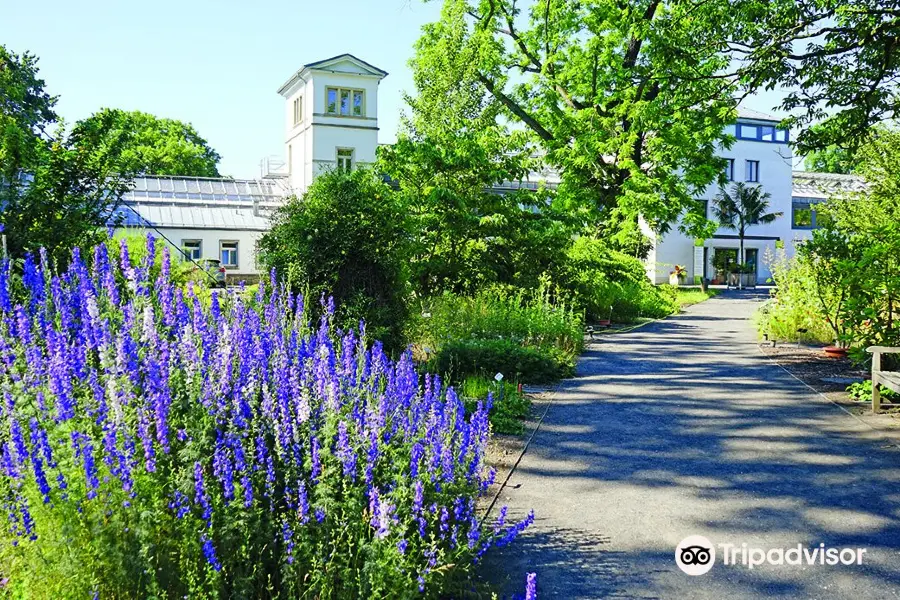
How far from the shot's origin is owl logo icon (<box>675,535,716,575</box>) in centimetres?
409

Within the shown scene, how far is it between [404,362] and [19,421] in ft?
7.13

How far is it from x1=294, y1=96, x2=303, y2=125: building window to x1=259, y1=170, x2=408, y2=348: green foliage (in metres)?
38.9

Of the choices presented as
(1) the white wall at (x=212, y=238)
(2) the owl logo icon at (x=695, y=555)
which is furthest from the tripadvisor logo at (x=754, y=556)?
(1) the white wall at (x=212, y=238)

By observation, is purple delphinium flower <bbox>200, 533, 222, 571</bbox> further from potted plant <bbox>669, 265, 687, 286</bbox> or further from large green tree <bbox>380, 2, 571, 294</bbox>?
potted plant <bbox>669, 265, 687, 286</bbox>

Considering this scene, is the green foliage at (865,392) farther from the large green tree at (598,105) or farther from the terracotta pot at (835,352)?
the large green tree at (598,105)

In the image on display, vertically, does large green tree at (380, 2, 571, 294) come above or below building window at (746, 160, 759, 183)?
below

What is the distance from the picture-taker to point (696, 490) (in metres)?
5.45

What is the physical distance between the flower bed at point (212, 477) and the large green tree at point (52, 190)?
168 inches

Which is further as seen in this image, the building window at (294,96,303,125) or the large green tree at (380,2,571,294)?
the building window at (294,96,303,125)

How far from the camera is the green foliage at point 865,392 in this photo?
8.59m

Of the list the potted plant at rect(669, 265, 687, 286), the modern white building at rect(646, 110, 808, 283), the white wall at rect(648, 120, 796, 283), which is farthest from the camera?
the modern white building at rect(646, 110, 808, 283)

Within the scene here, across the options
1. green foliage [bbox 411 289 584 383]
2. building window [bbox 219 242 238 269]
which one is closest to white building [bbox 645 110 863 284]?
building window [bbox 219 242 238 269]

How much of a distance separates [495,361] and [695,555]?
17.9ft

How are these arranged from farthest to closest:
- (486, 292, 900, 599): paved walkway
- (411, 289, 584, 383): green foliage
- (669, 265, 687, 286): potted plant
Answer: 1. (669, 265, 687, 286): potted plant
2. (411, 289, 584, 383): green foliage
3. (486, 292, 900, 599): paved walkway
